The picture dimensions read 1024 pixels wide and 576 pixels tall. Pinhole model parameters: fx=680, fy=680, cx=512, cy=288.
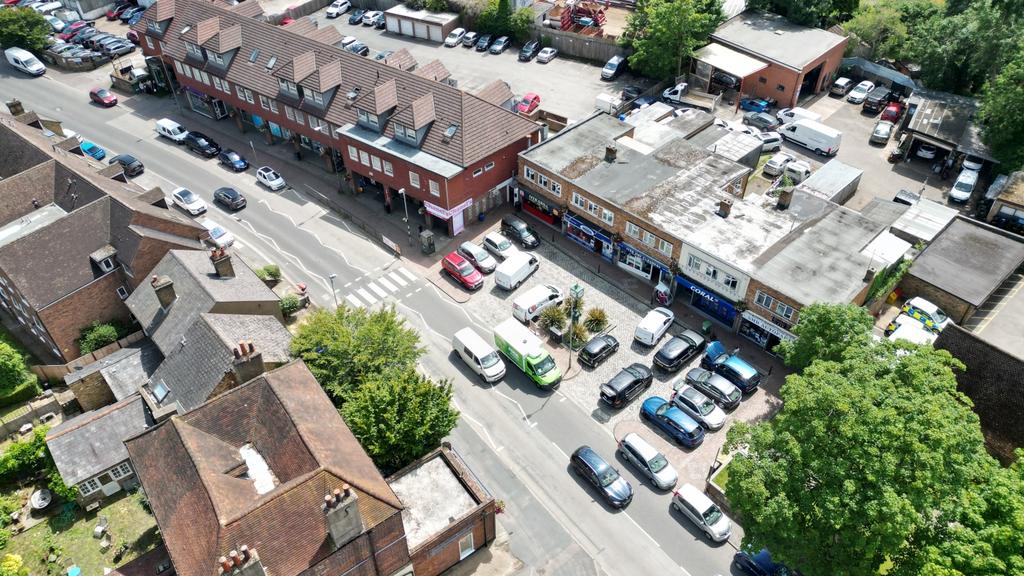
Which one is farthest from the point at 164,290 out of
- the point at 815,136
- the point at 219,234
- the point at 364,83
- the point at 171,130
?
the point at 815,136

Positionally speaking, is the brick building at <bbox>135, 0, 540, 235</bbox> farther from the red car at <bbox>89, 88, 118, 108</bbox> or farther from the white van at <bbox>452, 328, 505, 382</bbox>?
the white van at <bbox>452, 328, 505, 382</bbox>

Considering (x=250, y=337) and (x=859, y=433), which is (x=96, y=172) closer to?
(x=250, y=337)

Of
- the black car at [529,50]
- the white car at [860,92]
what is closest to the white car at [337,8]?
the black car at [529,50]

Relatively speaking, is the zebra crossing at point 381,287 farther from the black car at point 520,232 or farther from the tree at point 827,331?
the tree at point 827,331

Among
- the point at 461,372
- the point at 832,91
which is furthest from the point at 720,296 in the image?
the point at 832,91

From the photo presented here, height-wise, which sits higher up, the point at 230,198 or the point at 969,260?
the point at 969,260

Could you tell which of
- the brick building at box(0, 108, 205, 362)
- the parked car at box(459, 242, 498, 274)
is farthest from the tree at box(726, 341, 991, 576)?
the brick building at box(0, 108, 205, 362)

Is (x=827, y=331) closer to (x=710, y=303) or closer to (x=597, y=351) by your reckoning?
(x=710, y=303)
